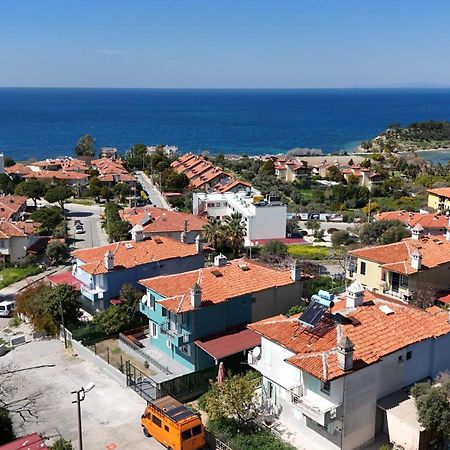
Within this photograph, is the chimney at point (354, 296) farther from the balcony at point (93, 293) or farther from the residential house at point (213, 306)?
the balcony at point (93, 293)

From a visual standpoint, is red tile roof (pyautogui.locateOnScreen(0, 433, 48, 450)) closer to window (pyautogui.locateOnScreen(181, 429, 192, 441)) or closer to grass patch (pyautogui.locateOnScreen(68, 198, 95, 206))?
window (pyautogui.locateOnScreen(181, 429, 192, 441))

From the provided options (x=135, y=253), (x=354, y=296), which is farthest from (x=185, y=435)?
(x=135, y=253)

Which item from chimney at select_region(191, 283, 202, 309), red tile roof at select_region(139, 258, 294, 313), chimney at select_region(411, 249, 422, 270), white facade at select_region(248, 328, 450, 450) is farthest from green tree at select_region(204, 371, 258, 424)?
chimney at select_region(411, 249, 422, 270)

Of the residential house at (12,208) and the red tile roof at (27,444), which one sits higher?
the red tile roof at (27,444)

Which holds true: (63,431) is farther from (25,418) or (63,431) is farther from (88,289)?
(88,289)

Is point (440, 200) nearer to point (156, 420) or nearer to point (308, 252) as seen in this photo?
point (308, 252)

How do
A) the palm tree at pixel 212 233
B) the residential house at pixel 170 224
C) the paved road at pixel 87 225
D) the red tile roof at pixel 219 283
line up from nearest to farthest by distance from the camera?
the red tile roof at pixel 219 283
the palm tree at pixel 212 233
the residential house at pixel 170 224
the paved road at pixel 87 225

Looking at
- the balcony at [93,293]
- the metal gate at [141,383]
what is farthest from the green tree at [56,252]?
the metal gate at [141,383]
